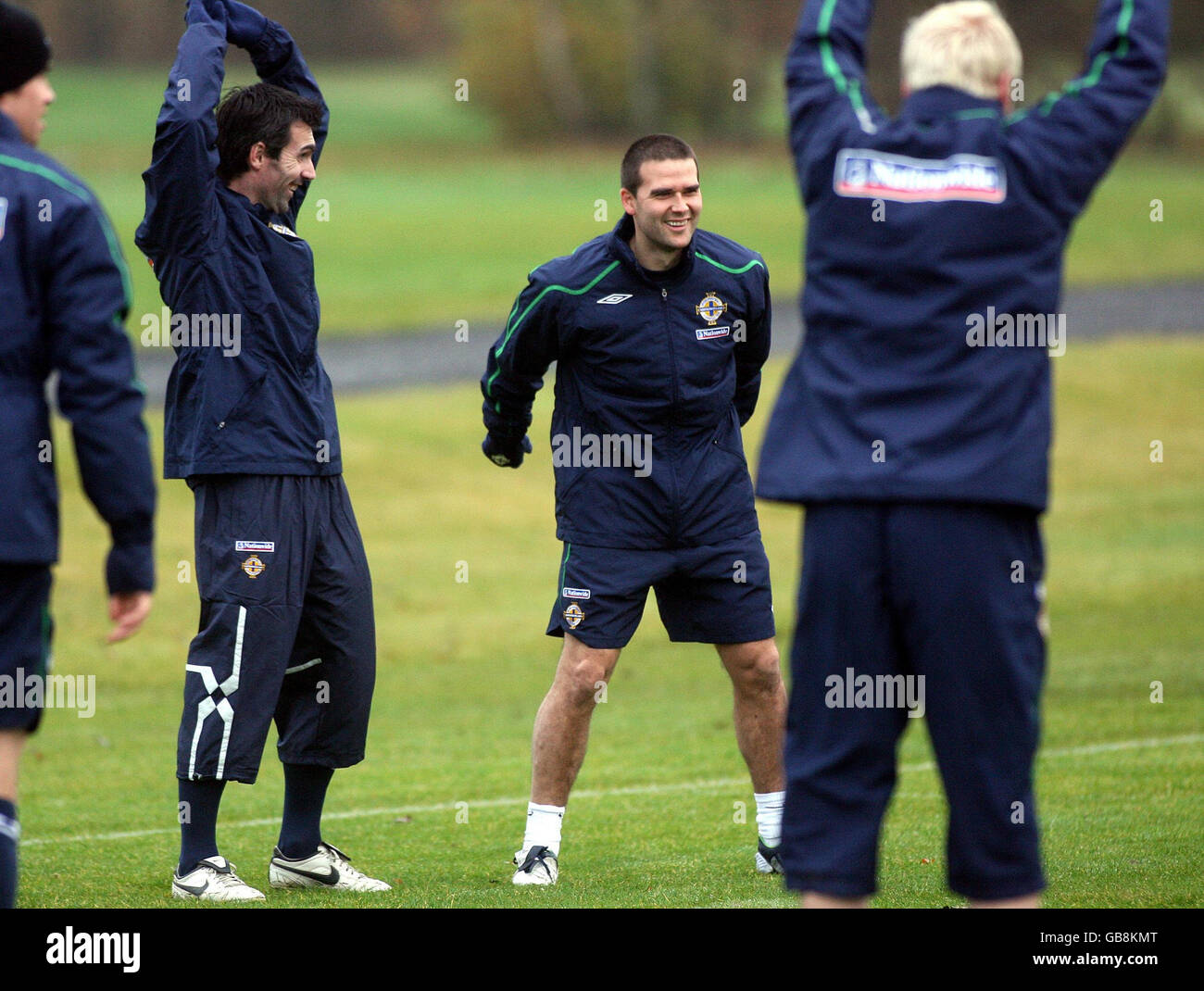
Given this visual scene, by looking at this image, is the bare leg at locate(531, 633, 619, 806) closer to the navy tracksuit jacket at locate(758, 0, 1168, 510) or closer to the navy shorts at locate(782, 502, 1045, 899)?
the navy shorts at locate(782, 502, 1045, 899)

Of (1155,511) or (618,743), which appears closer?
(618,743)

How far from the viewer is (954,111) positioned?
12.9ft

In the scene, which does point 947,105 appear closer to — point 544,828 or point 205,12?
point 205,12

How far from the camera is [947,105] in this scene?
393 cm

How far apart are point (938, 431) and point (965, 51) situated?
2.91 ft

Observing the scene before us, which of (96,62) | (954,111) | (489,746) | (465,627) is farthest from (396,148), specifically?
(954,111)

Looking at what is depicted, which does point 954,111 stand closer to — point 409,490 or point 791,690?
point 791,690

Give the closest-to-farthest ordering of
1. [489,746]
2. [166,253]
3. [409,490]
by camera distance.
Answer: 1. [166,253]
2. [489,746]
3. [409,490]

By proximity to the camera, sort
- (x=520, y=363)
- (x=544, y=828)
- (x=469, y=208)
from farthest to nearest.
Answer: (x=469, y=208) < (x=520, y=363) < (x=544, y=828)

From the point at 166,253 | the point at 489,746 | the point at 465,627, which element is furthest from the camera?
the point at 465,627

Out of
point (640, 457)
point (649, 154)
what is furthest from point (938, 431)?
point (649, 154)

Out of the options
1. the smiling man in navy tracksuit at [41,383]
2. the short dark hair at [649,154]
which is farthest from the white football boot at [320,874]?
the short dark hair at [649,154]

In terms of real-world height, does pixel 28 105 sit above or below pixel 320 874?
above

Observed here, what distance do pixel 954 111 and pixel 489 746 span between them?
6448 millimetres
